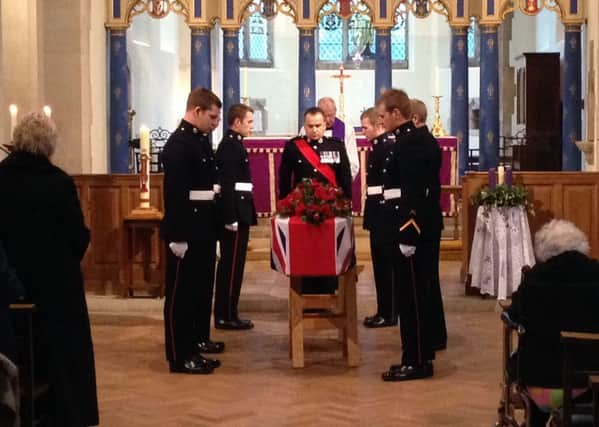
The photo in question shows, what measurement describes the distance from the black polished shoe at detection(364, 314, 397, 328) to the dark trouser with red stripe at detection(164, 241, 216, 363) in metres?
1.85

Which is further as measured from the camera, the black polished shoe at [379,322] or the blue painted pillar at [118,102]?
the blue painted pillar at [118,102]

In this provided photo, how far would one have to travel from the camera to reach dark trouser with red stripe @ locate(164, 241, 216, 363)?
20.1ft

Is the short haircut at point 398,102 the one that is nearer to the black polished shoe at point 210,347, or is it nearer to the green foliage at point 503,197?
the black polished shoe at point 210,347

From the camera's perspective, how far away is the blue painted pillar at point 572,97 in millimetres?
14148

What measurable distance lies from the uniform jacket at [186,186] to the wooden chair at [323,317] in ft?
2.11

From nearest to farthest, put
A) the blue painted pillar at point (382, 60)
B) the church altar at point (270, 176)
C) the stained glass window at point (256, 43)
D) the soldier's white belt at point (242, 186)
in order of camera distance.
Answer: the soldier's white belt at point (242, 186)
the church altar at point (270, 176)
the blue painted pillar at point (382, 60)
the stained glass window at point (256, 43)

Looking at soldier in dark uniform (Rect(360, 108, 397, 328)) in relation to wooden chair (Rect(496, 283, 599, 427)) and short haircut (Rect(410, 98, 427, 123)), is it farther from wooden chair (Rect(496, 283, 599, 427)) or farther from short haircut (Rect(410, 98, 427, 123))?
wooden chair (Rect(496, 283, 599, 427))

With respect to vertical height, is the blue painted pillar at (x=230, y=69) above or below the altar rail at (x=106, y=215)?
above

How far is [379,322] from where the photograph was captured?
7.75 m

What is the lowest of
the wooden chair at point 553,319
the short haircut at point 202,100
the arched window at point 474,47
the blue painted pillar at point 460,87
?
the wooden chair at point 553,319

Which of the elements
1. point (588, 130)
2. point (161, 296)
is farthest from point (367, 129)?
point (588, 130)

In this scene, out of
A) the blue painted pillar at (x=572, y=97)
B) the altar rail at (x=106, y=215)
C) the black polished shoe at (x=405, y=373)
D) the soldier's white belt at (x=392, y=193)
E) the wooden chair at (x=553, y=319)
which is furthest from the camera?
the blue painted pillar at (x=572, y=97)

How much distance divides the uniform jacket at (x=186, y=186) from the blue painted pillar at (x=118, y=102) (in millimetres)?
8288

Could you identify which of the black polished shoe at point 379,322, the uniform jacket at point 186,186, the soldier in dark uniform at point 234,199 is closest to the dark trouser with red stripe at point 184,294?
the uniform jacket at point 186,186
